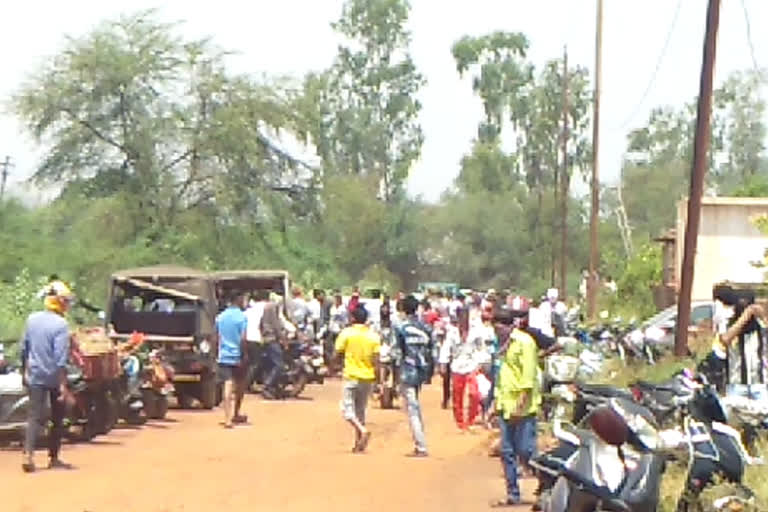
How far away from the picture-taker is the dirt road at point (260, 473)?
13.4 m

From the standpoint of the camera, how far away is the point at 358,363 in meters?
17.2

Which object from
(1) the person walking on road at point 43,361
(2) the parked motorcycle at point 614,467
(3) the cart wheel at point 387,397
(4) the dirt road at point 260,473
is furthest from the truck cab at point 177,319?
(2) the parked motorcycle at point 614,467

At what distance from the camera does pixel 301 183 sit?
1654 inches

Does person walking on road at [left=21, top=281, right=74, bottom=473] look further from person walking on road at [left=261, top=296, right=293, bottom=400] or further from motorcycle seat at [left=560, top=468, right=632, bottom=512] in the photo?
person walking on road at [left=261, top=296, right=293, bottom=400]

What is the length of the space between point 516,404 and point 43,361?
15.1ft

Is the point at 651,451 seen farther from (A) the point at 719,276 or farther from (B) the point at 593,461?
(A) the point at 719,276

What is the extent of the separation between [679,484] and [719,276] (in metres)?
24.3

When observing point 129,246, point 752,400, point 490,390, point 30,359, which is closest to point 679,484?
point 752,400

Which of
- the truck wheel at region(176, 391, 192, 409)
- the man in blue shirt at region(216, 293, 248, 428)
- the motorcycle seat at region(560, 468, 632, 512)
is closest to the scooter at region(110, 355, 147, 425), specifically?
the man in blue shirt at region(216, 293, 248, 428)

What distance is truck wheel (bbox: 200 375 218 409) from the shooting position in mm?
23672

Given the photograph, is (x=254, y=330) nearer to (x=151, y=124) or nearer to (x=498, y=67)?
(x=151, y=124)

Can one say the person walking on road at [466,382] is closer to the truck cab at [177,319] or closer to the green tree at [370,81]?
the truck cab at [177,319]

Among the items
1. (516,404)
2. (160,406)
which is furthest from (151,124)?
(516,404)

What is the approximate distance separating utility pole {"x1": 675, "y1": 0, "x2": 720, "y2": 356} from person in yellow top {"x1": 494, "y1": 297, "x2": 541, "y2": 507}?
→ 752 cm
